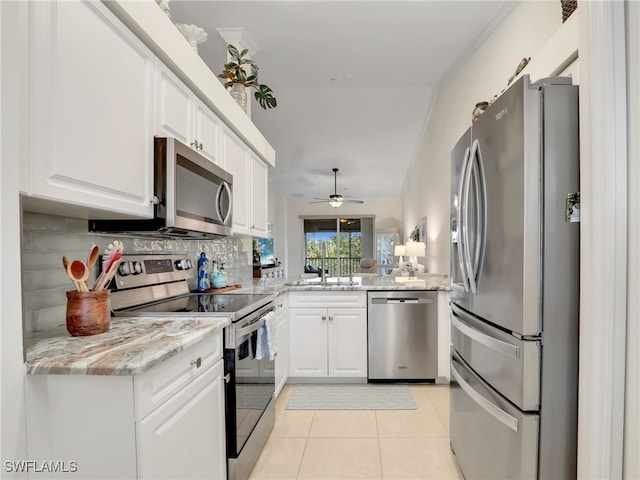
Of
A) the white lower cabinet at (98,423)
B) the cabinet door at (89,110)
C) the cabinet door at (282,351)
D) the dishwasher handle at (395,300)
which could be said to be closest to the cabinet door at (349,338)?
the dishwasher handle at (395,300)

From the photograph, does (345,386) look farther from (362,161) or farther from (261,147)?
(362,161)

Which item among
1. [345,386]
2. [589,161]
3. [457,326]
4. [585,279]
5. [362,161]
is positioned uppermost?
[362,161]

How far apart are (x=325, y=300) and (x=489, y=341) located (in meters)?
1.79

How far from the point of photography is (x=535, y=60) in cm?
182

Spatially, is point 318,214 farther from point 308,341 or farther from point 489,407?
point 489,407

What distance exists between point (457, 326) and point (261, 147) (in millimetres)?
2211

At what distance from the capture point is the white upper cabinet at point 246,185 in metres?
2.51

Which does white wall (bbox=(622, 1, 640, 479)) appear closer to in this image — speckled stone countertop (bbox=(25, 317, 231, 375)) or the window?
speckled stone countertop (bbox=(25, 317, 231, 375))

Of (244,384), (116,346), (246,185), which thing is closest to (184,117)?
(246,185)

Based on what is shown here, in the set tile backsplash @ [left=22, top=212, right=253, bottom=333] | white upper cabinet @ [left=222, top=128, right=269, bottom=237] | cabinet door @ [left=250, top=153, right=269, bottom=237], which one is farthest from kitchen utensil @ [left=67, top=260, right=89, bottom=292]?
cabinet door @ [left=250, top=153, right=269, bottom=237]

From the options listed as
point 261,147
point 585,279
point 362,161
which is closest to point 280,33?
point 261,147

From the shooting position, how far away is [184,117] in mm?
1815

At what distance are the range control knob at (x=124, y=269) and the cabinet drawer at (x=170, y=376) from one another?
2.12 feet

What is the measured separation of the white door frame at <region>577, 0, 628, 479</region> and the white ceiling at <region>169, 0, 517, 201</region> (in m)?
1.99
